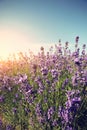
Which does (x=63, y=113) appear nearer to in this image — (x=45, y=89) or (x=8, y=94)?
(x=45, y=89)

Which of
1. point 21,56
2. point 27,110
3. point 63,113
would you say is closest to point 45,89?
point 27,110

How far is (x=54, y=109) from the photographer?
3.12m

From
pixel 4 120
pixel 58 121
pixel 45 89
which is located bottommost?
pixel 4 120

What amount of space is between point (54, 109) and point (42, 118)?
0.20 m

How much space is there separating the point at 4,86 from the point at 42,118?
117 cm

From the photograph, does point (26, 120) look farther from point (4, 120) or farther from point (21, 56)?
point (21, 56)

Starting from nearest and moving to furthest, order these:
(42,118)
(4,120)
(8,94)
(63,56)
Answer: (42,118)
(4,120)
(8,94)
(63,56)

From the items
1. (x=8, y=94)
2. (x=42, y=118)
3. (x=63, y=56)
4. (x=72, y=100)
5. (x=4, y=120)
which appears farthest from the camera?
(x=63, y=56)

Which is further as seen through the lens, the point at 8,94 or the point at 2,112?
the point at 8,94

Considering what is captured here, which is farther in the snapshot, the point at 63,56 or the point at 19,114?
the point at 63,56

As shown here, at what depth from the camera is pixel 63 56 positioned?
5.43m

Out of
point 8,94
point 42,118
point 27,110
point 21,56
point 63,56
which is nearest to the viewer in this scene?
point 42,118

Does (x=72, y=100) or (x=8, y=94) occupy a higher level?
(x=72, y=100)

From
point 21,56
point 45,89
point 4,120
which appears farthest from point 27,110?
point 21,56
